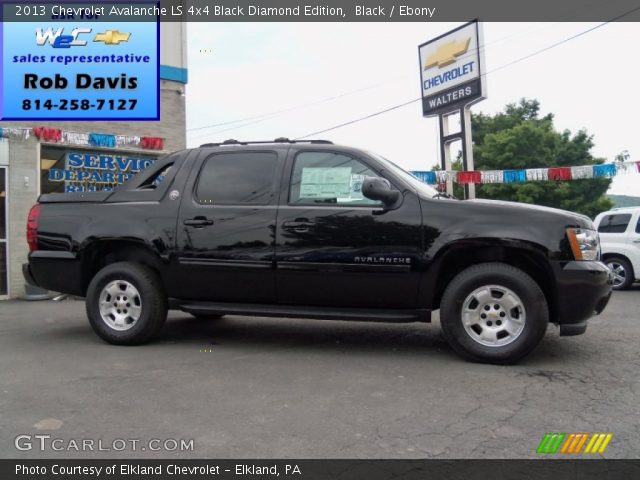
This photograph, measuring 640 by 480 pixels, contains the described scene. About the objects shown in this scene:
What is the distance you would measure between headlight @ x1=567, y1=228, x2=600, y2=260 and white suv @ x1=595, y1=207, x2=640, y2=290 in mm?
6934

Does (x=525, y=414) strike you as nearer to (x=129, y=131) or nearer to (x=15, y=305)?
(x=15, y=305)

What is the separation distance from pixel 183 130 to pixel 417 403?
9.09 metres

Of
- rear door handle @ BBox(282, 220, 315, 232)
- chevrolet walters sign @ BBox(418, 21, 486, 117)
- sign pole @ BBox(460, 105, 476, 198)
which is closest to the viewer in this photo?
rear door handle @ BBox(282, 220, 315, 232)

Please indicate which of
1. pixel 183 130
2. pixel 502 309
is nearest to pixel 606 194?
pixel 183 130

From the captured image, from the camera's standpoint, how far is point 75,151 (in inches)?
393

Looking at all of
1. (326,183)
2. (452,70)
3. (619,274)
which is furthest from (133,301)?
(452,70)

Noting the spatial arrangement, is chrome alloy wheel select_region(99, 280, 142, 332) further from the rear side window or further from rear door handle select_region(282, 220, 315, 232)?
the rear side window

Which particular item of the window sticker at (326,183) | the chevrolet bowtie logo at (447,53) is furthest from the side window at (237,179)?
the chevrolet bowtie logo at (447,53)

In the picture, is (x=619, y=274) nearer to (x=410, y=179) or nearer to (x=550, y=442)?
(x=410, y=179)

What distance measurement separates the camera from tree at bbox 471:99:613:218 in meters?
34.0

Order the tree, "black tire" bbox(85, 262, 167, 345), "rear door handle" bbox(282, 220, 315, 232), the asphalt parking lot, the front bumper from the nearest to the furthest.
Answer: the asphalt parking lot → the front bumper → "rear door handle" bbox(282, 220, 315, 232) → "black tire" bbox(85, 262, 167, 345) → the tree

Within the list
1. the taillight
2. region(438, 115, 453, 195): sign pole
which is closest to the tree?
region(438, 115, 453, 195): sign pole
